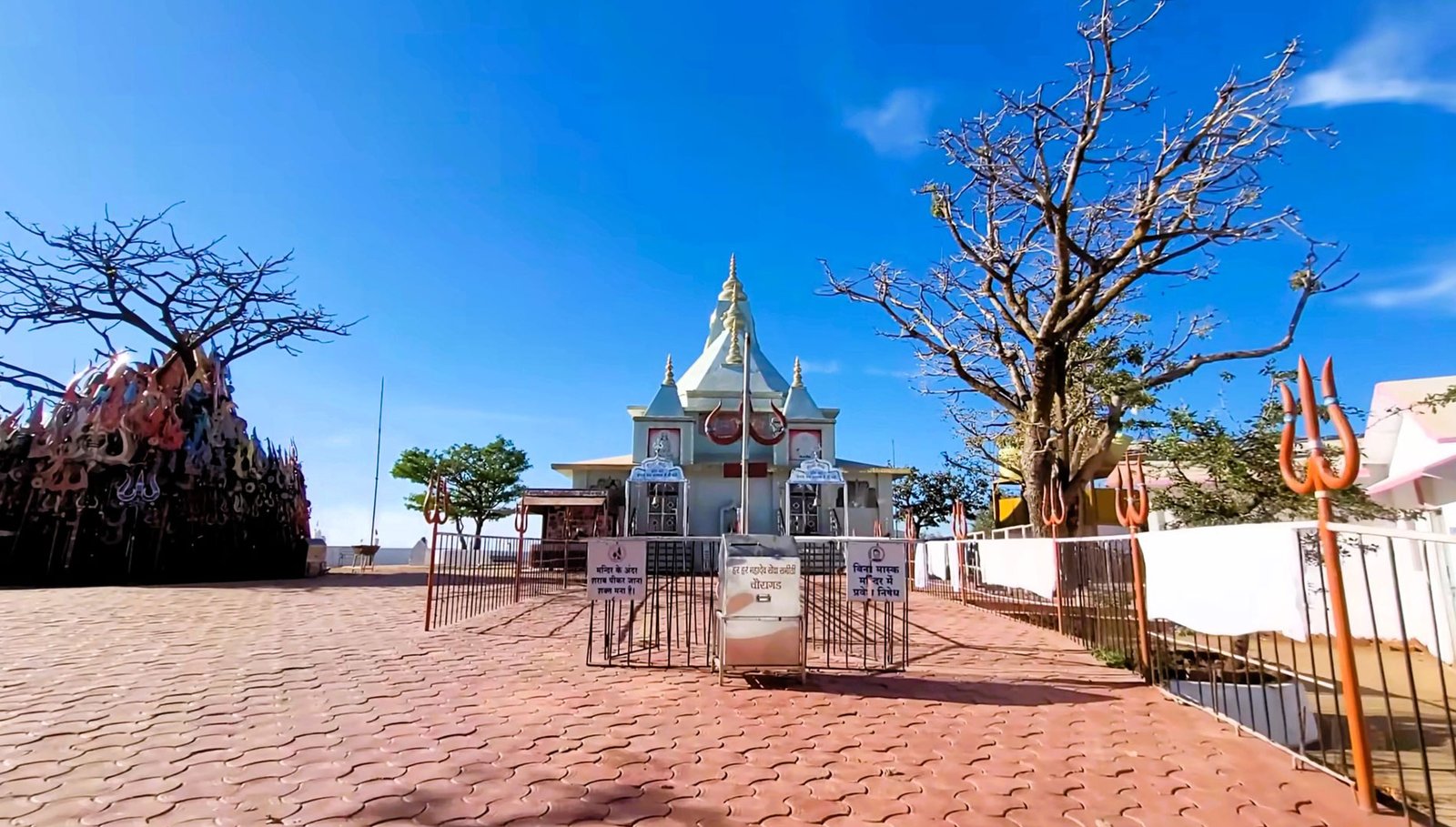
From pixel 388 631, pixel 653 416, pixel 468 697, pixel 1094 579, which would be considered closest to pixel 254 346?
pixel 653 416

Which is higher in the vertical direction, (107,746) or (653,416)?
(653,416)

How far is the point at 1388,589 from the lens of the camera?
11438 mm

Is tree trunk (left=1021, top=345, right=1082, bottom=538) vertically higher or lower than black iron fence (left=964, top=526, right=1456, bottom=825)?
higher

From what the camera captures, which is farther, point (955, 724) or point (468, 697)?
point (468, 697)

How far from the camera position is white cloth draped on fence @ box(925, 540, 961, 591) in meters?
16.9

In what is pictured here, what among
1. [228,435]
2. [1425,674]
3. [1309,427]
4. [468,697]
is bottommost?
[1425,674]

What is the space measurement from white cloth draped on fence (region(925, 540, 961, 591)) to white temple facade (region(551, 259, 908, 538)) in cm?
725

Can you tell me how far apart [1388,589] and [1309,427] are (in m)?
9.62

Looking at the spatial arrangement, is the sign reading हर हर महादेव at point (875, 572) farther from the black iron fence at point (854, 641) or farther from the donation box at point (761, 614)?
the donation box at point (761, 614)

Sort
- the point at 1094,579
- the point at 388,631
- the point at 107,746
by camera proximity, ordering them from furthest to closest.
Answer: the point at 388,631 → the point at 1094,579 → the point at 107,746

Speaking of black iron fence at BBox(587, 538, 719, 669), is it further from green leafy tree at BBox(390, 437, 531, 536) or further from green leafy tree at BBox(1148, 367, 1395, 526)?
green leafy tree at BBox(390, 437, 531, 536)

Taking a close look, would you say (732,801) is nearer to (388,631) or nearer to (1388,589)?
(388,631)

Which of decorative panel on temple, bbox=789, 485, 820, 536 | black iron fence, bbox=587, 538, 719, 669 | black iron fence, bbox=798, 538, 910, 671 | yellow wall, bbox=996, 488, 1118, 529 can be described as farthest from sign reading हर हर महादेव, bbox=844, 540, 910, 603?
yellow wall, bbox=996, 488, 1118, 529

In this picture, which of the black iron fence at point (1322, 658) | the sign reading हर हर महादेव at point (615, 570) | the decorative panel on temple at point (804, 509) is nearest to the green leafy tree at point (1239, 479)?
the black iron fence at point (1322, 658)
